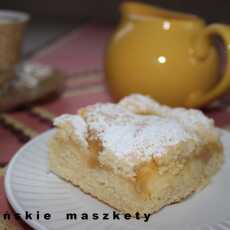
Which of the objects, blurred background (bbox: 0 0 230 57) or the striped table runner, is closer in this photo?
the striped table runner

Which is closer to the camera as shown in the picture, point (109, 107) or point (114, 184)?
point (114, 184)

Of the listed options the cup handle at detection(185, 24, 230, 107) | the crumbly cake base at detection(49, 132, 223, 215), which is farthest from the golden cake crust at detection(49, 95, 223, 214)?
the cup handle at detection(185, 24, 230, 107)

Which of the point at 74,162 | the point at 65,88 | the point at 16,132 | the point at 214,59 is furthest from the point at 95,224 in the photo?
the point at 65,88

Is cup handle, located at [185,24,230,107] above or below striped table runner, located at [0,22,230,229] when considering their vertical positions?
above

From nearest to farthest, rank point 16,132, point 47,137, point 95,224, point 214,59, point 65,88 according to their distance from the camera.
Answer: point 95,224 < point 47,137 < point 16,132 < point 214,59 < point 65,88

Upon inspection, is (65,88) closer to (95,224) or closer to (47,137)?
(47,137)

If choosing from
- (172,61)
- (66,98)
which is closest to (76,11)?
(66,98)

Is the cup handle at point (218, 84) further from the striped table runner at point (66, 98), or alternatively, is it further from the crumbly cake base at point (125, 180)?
the crumbly cake base at point (125, 180)

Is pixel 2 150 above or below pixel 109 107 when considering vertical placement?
below

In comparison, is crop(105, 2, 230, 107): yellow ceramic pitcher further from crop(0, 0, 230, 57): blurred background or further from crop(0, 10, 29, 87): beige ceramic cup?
crop(0, 0, 230, 57): blurred background
